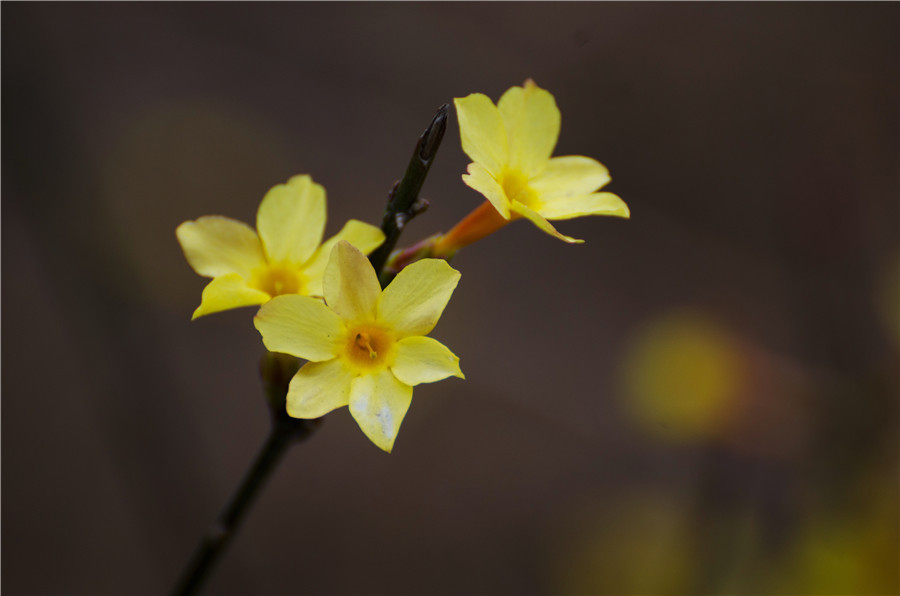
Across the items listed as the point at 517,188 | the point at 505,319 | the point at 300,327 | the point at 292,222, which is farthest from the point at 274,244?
the point at 505,319

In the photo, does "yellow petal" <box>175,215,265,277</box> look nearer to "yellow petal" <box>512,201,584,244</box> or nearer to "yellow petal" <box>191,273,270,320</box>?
"yellow petal" <box>191,273,270,320</box>

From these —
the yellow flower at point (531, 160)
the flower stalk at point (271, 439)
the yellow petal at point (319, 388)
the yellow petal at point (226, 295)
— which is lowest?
the flower stalk at point (271, 439)

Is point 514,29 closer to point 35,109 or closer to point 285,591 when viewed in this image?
point 35,109

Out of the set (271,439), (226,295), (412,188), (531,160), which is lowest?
(271,439)

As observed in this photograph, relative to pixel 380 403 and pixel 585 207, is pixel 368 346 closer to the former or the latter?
pixel 380 403

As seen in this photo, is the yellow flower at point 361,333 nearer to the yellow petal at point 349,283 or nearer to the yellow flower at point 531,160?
the yellow petal at point 349,283

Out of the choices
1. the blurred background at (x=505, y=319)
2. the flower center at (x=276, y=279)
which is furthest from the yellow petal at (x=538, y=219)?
the blurred background at (x=505, y=319)

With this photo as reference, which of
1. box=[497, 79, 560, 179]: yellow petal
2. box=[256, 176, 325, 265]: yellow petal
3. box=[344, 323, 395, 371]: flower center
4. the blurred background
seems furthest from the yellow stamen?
the blurred background
